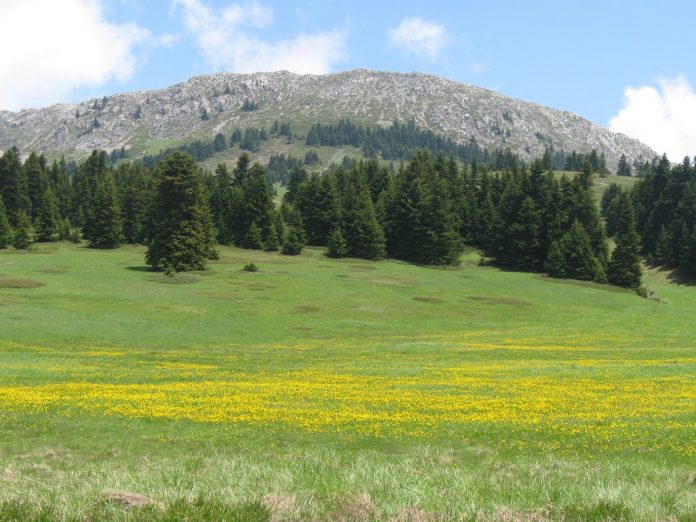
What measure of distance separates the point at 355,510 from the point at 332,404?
53.1ft

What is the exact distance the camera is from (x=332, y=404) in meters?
22.8

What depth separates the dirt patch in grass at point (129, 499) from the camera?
22.5 ft

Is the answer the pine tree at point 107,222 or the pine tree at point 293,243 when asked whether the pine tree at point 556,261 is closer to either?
the pine tree at point 293,243

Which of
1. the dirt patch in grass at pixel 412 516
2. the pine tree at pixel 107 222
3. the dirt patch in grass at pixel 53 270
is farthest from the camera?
the pine tree at pixel 107 222

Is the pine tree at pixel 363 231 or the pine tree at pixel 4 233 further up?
the pine tree at pixel 363 231

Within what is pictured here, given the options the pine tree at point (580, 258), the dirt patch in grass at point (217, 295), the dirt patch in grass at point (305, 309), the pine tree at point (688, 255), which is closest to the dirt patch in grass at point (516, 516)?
the dirt patch in grass at point (305, 309)

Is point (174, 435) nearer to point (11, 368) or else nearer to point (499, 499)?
point (499, 499)

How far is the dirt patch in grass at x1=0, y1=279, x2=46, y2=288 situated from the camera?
6728cm

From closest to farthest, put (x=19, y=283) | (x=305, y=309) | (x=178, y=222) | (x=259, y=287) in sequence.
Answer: (x=305, y=309) < (x=19, y=283) < (x=259, y=287) < (x=178, y=222)

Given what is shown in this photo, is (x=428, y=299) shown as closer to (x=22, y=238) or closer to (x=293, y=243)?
(x=293, y=243)

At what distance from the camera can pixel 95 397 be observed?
24.0 metres

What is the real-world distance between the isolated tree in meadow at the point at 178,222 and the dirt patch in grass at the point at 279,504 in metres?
81.5

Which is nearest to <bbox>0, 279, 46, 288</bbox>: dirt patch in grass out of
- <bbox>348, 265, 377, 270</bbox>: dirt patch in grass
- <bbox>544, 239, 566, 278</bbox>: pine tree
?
<bbox>348, 265, 377, 270</bbox>: dirt patch in grass

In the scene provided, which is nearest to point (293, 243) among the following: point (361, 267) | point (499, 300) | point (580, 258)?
point (361, 267)
